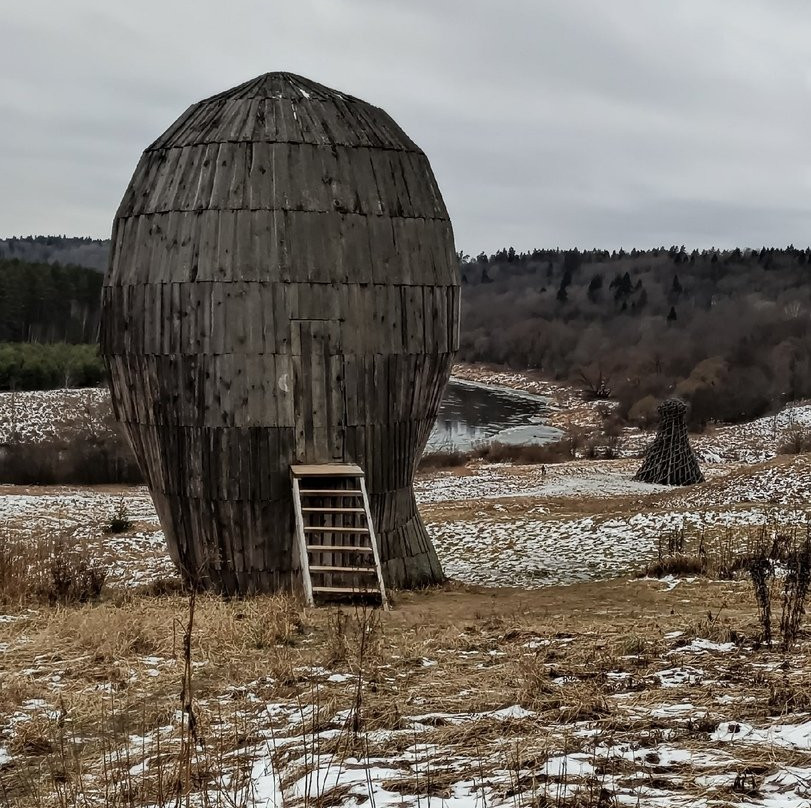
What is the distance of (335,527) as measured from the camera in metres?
11.7

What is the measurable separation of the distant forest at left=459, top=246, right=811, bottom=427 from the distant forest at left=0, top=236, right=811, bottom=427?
0.19 meters

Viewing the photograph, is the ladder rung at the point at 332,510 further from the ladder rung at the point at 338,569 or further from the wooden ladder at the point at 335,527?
the ladder rung at the point at 338,569

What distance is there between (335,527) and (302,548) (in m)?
0.90

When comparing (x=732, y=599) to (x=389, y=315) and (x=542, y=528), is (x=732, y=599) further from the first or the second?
(x=542, y=528)

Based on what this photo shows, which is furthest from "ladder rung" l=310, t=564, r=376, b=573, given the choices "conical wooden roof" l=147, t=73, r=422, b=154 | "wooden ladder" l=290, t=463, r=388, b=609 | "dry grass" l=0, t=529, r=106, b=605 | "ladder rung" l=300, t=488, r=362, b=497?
"conical wooden roof" l=147, t=73, r=422, b=154

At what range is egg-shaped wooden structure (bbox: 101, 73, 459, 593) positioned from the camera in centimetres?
1129

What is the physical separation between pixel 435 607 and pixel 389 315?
3.43m

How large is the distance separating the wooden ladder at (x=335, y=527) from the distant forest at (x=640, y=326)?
4437 cm

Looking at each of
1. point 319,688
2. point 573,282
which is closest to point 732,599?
point 319,688

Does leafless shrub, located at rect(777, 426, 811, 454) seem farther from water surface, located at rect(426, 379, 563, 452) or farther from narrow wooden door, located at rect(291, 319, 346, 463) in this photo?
narrow wooden door, located at rect(291, 319, 346, 463)

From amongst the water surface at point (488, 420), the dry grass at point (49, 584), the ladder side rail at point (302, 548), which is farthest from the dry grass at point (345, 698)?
the water surface at point (488, 420)

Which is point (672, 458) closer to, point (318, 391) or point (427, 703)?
point (318, 391)

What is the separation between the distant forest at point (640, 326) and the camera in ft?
216

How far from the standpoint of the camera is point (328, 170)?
38.1 ft
